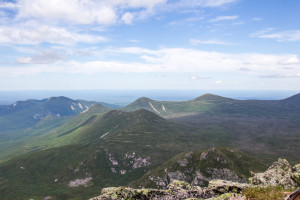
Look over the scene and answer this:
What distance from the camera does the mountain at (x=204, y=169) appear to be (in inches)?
4422

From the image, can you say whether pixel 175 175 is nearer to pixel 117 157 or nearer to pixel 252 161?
pixel 252 161

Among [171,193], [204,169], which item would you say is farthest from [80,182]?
[171,193]

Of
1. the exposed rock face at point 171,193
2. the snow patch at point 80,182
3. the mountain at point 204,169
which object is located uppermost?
the exposed rock face at point 171,193

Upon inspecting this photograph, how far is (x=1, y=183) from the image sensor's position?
16688cm

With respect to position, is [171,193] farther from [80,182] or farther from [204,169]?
[80,182]

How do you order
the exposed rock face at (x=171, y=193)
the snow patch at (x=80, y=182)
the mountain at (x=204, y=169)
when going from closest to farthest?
1. the exposed rock face at (x=171, y=193)
2. the mountain at (x=204, y=169)
3. the snow patch at (x=80, y=182)

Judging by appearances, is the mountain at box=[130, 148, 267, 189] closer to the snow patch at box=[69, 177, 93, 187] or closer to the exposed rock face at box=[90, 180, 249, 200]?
the snow patch at box=[69, 177, 93, 187]

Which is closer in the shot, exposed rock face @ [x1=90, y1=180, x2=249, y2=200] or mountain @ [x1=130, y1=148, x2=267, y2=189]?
exposed rock face @ [x1=90, y1=180, x2=249, y2=200]

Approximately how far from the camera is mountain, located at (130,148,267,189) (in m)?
112

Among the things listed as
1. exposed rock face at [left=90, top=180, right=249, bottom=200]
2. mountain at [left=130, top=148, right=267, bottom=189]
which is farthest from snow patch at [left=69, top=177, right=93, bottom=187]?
exposed rock face at [left=90, top=180, right=249, bottom=200]

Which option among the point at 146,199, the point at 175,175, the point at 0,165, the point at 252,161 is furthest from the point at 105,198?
the point at 0,165

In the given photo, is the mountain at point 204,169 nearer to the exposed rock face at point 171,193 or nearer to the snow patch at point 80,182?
the snow patch at point 80,182

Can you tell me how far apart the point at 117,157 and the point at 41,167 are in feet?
270

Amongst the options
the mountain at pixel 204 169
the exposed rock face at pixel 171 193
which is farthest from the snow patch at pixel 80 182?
the exposed rock face at pixel 171 193
